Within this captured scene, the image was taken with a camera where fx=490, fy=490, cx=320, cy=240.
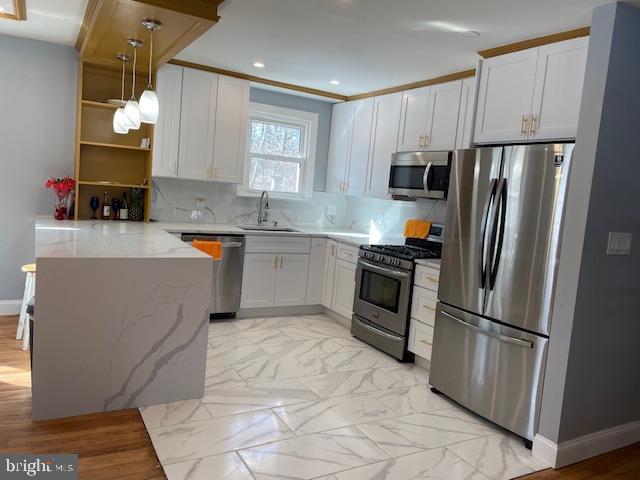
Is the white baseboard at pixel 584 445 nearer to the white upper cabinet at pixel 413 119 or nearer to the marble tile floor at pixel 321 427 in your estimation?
the marble tile floor at pixel 321 427

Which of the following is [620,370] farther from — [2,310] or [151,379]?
[2,310]

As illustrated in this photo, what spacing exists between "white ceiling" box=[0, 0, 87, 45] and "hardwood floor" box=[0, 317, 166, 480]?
7.94ft

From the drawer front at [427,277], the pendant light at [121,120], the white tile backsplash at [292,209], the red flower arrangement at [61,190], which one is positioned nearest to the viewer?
the pendant light at [121,120]

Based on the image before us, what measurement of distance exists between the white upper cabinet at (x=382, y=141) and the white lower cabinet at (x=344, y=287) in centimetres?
76

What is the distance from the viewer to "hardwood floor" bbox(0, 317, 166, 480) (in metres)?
2.23

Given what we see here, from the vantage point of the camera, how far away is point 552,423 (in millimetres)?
2594

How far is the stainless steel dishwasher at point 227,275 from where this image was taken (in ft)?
15.0

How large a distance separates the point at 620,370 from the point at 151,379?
8.76 feet

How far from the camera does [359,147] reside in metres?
5.07

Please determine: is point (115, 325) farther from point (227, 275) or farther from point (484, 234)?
point (484, 234)

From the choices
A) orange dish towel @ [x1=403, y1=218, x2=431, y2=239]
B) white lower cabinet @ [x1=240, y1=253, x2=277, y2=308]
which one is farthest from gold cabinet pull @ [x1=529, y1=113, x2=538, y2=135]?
white lower cabinet @ [x1=240, y1=253, x2=277, y2=308]

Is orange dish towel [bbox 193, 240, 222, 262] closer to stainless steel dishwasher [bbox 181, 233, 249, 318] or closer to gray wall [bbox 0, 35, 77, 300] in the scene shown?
stainless steel dishwasher [bbox 181, 233, 249, 318]

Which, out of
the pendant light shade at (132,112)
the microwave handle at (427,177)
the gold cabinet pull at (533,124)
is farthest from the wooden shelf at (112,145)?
the gold cabinet pull at (533,124)

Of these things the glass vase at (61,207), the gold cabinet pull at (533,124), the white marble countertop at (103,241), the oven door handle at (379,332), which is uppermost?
the gold cabinet pull at (533,124)
